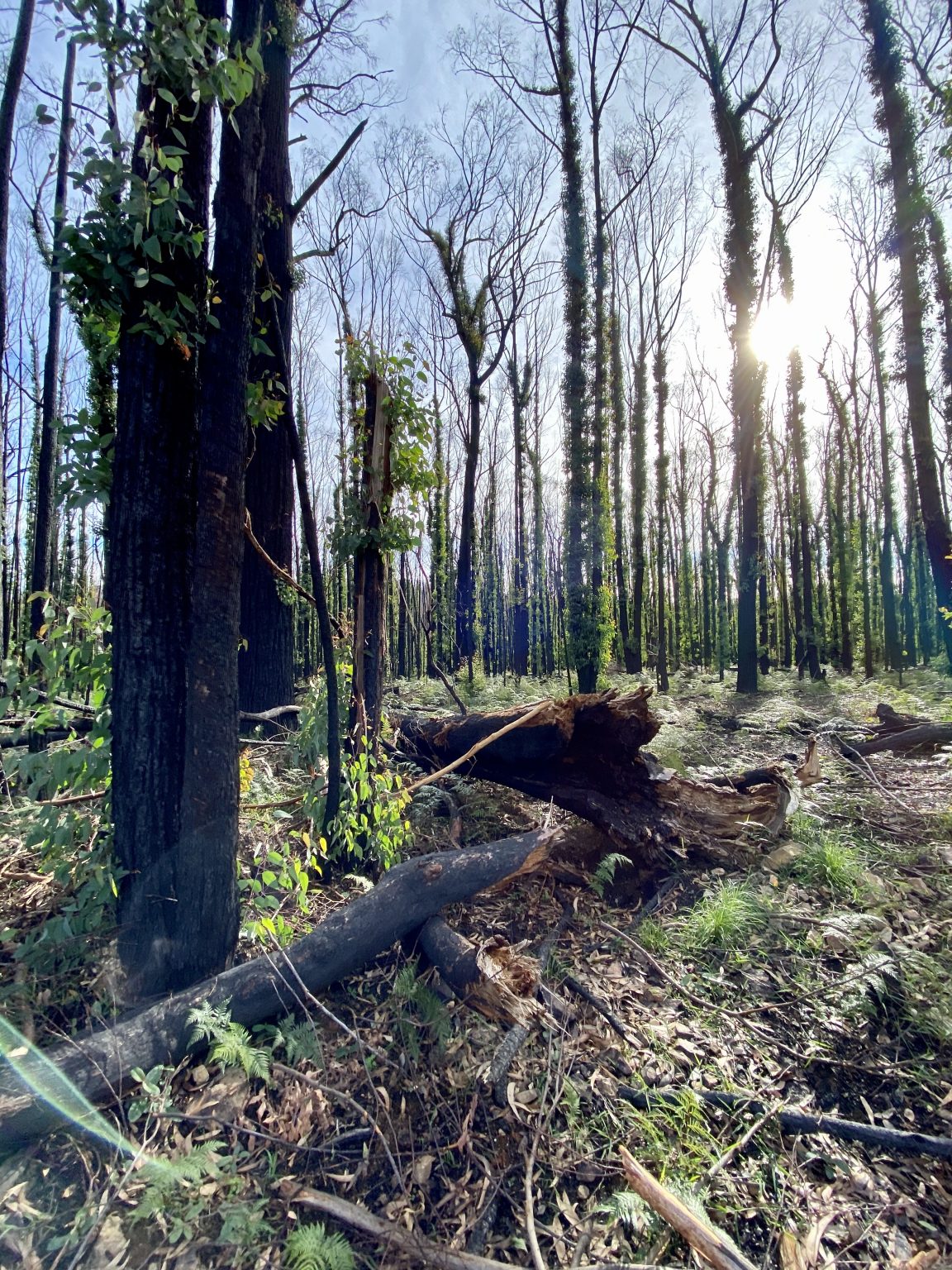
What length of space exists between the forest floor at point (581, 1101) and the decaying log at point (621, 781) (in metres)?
0.37

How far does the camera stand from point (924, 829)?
4277 mm

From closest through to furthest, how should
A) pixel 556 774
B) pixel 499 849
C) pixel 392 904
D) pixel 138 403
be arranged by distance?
1. pixel 138 403
2. pixel 392 904
3. pixel 499 849
4. pixel 556 774

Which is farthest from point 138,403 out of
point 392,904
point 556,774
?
point 556,774

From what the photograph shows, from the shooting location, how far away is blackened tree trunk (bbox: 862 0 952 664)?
32.5 ft

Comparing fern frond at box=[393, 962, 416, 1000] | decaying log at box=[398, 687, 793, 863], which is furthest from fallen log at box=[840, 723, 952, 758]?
fern frond at box=[393, 962, 416, 1000]

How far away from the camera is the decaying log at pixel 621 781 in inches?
154

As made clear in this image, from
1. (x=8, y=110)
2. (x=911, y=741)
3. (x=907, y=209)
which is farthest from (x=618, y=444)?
(x=8, y=110)

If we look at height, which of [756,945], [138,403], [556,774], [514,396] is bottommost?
[756,945]

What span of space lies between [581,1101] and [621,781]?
7.13 feet

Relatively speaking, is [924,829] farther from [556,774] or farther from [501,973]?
[501,973]

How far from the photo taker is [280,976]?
8.03ft

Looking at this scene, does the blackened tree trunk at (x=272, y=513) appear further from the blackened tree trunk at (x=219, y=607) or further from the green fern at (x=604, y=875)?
the green fern at (x=604, y=875)

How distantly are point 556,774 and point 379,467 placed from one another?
2456 millimetres

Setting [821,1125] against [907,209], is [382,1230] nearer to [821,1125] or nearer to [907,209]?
[821,1125]
